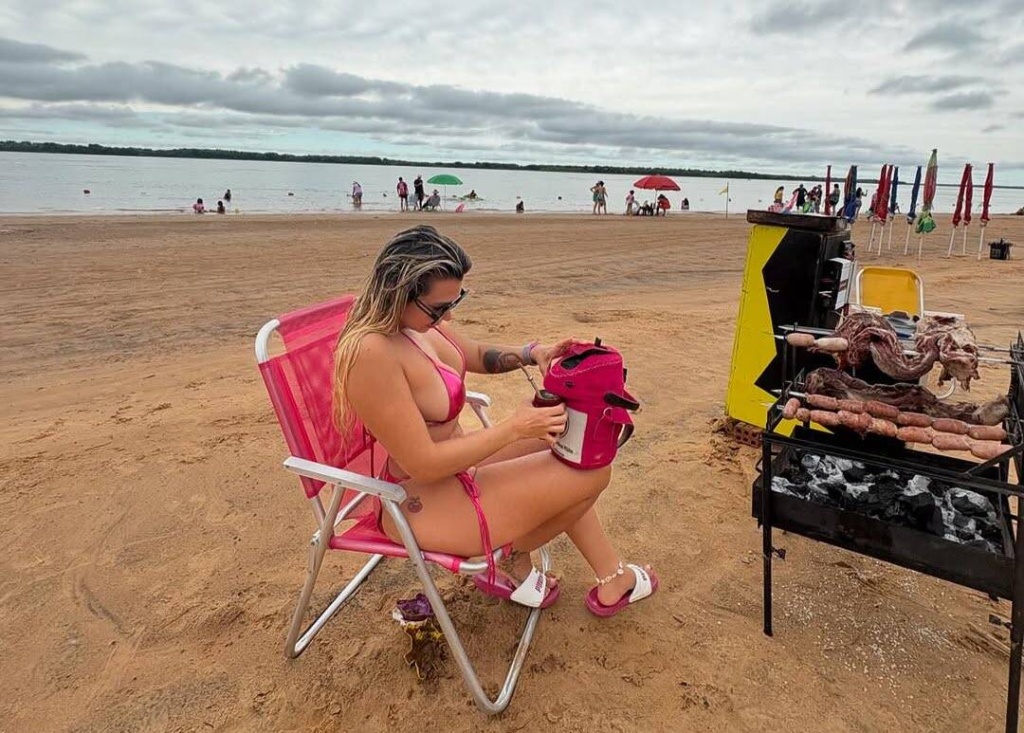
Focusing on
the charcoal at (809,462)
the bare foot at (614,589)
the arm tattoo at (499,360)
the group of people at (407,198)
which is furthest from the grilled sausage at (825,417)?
the group of people at (407,198)

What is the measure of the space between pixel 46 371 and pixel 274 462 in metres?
3.05

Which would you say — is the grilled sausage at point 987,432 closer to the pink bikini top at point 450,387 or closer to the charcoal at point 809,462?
the charcoal at point 809,462

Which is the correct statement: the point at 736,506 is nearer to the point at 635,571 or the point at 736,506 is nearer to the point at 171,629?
the point at 635,571

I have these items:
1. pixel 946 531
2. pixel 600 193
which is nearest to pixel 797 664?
pixel 946 531

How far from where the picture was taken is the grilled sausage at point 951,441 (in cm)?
189

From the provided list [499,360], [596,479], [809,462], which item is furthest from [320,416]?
[809,462]

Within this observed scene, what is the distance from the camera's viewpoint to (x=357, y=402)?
183 cm

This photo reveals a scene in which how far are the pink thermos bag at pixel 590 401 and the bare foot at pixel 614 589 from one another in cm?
66

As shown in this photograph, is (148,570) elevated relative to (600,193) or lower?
lower

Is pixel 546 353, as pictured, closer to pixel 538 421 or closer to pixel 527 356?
pixel 527 356

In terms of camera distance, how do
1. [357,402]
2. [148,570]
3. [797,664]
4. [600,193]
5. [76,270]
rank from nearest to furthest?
[357,402] → [797,664] → [148,570] → [76,270] → [600,193]

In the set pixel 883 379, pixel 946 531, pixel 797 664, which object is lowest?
pixel 797 664

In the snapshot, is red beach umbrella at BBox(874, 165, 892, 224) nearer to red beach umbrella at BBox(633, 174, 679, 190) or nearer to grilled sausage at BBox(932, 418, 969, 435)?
red beach umbrella at BBox(633, 174, 679, 190)

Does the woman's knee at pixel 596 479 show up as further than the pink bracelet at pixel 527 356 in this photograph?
No
